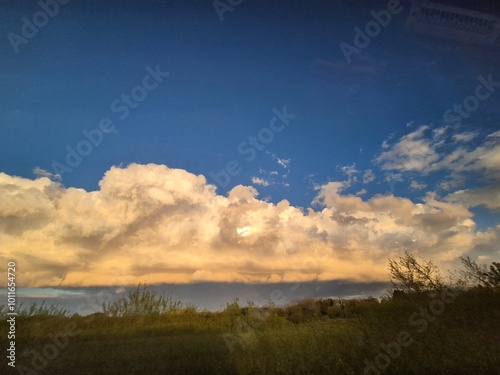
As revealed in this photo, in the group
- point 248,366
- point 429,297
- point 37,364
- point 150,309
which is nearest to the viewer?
point 248,366

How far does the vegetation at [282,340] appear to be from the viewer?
10.9 m

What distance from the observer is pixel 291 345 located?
41.7ft

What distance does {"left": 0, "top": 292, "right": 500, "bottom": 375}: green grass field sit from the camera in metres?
10.8

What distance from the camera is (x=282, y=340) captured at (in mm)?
13352

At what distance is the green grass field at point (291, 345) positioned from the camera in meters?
10.8

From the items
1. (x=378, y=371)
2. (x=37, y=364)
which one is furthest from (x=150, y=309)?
(x=378, y=371)

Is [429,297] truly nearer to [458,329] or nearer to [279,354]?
[458,329]

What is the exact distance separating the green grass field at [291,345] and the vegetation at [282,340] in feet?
0.12

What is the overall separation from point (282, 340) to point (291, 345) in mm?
698

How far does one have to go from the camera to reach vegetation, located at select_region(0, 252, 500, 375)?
10.9 m

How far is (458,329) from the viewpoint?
13.1 metres

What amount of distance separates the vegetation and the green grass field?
0.04 metres

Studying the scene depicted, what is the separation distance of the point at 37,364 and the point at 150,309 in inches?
334

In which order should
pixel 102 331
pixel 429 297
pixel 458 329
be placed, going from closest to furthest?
1. pixel 458 329
2. pixel 102 331
3. pixel 429 297
